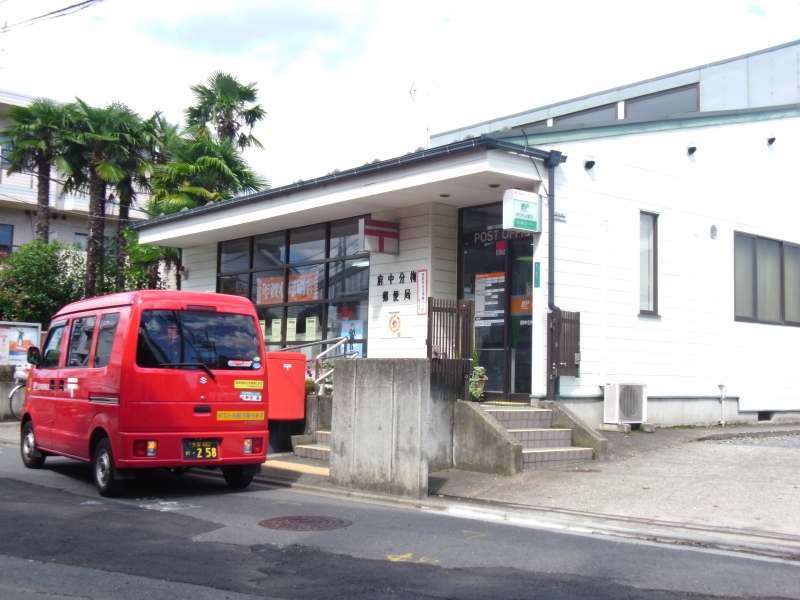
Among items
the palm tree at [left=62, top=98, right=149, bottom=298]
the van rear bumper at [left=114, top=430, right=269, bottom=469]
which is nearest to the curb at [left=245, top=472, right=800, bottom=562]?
the van rear bumper at [left=114, top=430, right=269, bottom=469]

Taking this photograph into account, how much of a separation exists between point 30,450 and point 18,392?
8875 millimetres

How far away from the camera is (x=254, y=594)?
5.84 metres

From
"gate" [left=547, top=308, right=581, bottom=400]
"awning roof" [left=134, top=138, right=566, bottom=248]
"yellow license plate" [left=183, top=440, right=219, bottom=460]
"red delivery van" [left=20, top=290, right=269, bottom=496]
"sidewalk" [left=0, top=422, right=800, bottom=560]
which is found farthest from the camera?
"gate" [left=547, top=308, right=581, bottom=400]

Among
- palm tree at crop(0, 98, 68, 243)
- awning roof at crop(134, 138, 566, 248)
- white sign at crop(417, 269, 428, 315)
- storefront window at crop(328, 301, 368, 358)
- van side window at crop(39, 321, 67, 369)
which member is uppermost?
palm tree at crop(0, 98, 68, 243)

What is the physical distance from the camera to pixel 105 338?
1048 centimetres

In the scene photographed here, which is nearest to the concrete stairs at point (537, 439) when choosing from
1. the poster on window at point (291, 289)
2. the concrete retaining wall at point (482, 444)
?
the concrete retaining wall at point (482, 444)

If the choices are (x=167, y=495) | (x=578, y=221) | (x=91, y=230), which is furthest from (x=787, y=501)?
(x=91, y=230)

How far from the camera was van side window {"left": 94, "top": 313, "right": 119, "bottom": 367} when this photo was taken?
33.7 ft

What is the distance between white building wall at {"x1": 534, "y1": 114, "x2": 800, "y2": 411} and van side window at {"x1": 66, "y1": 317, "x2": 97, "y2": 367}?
678 centimetres

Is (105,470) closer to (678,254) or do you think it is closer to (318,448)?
(318,448)

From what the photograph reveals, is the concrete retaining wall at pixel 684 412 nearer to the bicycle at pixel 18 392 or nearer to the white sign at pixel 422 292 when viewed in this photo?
the white sign at pixel 422 292

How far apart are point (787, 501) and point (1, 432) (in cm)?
1543

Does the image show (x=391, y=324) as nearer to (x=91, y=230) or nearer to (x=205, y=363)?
(x=205, y=363)

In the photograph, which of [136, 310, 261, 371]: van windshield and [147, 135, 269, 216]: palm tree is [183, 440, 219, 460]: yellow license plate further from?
[147, 135, 269, 216]: palm tree
